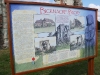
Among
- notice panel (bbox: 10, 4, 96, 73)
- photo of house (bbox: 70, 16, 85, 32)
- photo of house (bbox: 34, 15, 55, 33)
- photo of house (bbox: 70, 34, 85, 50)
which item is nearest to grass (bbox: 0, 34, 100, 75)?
notice panel (bbox: 10, 4, 96, 73)

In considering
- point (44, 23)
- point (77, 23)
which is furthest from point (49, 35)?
point (77, 23)

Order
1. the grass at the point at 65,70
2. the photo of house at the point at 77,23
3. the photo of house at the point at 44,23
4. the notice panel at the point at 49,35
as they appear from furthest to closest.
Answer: the grass at the point at 65,70, the photo of house at the point at 77,23, the photo of house at the point at 44,23, the notice panel at the point at 49,35

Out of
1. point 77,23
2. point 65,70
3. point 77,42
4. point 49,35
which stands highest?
point 77,23

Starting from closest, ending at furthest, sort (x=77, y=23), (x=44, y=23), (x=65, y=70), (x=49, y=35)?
(x=44, y=23), (x=49, y=35), (x=77, y=23), (x=65, y=70)

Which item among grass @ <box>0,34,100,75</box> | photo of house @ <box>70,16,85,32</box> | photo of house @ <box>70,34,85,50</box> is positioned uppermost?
photo of house @ <box>70,16,85,32</box>

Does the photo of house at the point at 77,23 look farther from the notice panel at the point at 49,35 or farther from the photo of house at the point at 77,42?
the photo of house at the point at 77,42

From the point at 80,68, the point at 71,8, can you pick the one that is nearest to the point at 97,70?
the point at 80,68

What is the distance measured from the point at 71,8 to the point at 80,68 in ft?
9.66

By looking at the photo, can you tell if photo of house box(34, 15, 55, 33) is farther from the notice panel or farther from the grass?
the grass

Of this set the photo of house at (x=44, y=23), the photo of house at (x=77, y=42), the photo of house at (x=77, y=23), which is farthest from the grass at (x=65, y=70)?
the photo of house at (x=44, y=23)

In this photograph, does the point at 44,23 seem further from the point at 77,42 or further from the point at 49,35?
the point at 77,42

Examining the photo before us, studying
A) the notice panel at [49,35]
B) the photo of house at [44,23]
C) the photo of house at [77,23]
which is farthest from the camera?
the photo of house at [77,23]

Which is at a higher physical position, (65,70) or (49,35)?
(49,35)

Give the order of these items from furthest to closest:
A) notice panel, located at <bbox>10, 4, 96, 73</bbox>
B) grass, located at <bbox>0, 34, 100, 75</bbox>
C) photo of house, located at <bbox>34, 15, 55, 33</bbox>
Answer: grass, located at <bbox>0, 34, 100, 75</bbox> → photo of house, located at <bbox>34, 15, 55, 33</bbox> → notice panel, located at <bbox>10, 4, 96, 73</bbox>
